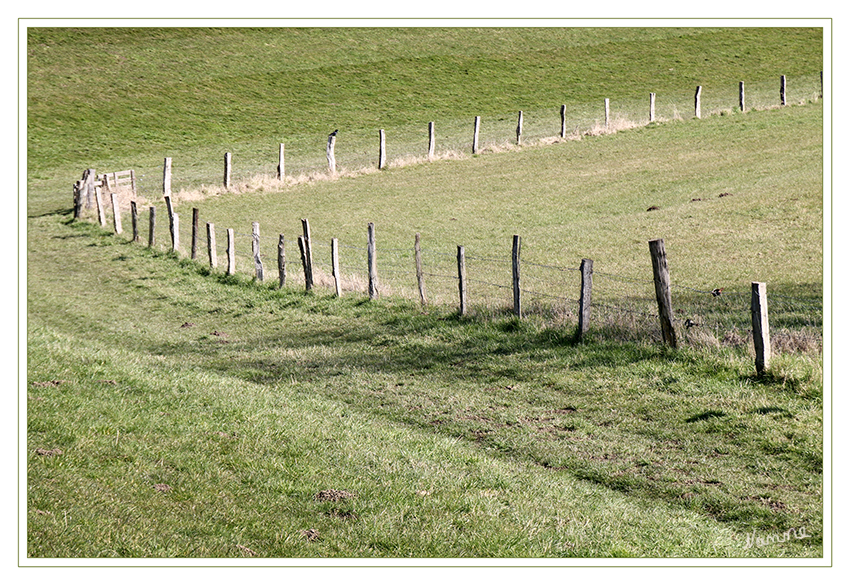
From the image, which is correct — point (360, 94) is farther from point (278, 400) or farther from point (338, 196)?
point (278, 400)

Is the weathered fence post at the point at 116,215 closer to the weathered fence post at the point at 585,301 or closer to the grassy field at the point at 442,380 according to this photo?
the grassy field at the point at 442,380

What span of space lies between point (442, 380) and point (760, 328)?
4806mm

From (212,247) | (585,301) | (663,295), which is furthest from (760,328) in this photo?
(212,247)

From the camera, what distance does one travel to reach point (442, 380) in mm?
13164

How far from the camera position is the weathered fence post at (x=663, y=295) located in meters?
12.7

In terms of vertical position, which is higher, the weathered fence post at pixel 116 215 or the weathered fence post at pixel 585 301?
the weathered fence post at pixel 116 215

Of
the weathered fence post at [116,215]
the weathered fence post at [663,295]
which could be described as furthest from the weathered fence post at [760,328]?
the weathered fence post at [116,215]

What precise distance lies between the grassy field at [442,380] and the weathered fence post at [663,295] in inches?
13.1

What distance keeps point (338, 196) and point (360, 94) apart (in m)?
30.2

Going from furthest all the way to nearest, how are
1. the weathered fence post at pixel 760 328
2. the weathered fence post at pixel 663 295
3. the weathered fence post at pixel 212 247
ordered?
the weathered fence post at pixel 212 247 < the weathered fence post at pixel 663 295 < the weathered fence post at pixel 760 328

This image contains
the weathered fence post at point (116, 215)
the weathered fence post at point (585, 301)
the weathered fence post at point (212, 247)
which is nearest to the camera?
the weathered fence post at point (585, 301)

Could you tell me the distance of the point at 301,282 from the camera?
20.9 m

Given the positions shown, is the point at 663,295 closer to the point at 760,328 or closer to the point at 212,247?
the point at 760,328

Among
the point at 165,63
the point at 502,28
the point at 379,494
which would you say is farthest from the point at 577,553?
the point at 502,28
